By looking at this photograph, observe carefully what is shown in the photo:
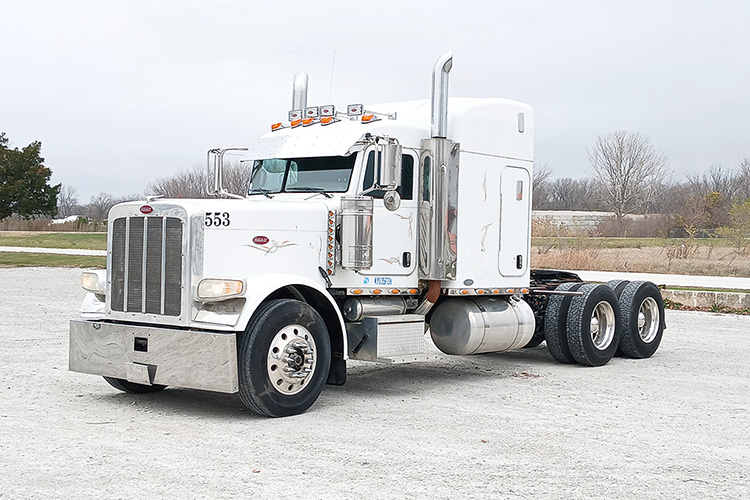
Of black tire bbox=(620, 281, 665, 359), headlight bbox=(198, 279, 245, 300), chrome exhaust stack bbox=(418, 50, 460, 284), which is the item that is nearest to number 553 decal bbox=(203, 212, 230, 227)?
headlight bbox=(198, 279, 245, 300)

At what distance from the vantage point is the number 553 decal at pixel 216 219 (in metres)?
8.93

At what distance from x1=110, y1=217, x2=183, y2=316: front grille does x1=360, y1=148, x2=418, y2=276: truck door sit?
220 cm

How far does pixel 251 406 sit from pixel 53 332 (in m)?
7.90

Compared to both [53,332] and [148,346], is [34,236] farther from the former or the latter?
[148,346]

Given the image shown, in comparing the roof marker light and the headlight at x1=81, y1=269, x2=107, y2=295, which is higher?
the roof marker light

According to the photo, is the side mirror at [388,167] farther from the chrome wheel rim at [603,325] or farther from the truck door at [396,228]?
the chrome wheel rim at [603,325]

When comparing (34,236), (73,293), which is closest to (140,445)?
(73,293)

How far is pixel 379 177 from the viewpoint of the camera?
9984 millimetres

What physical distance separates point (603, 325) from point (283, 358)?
596 cm

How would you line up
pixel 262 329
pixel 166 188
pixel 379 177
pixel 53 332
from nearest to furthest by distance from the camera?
1. pixel 262 329
2. pixel 379 177
3. pixel 53 332
4. pixel 166 188

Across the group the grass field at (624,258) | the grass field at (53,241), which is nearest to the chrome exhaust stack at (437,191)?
the grass field at (624,258)

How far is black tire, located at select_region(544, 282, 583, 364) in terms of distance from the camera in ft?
41.7

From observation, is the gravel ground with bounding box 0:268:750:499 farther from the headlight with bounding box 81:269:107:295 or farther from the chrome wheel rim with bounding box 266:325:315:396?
the headlight with bounding box 81:269:107:295

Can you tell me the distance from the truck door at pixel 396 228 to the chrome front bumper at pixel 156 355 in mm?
2249
